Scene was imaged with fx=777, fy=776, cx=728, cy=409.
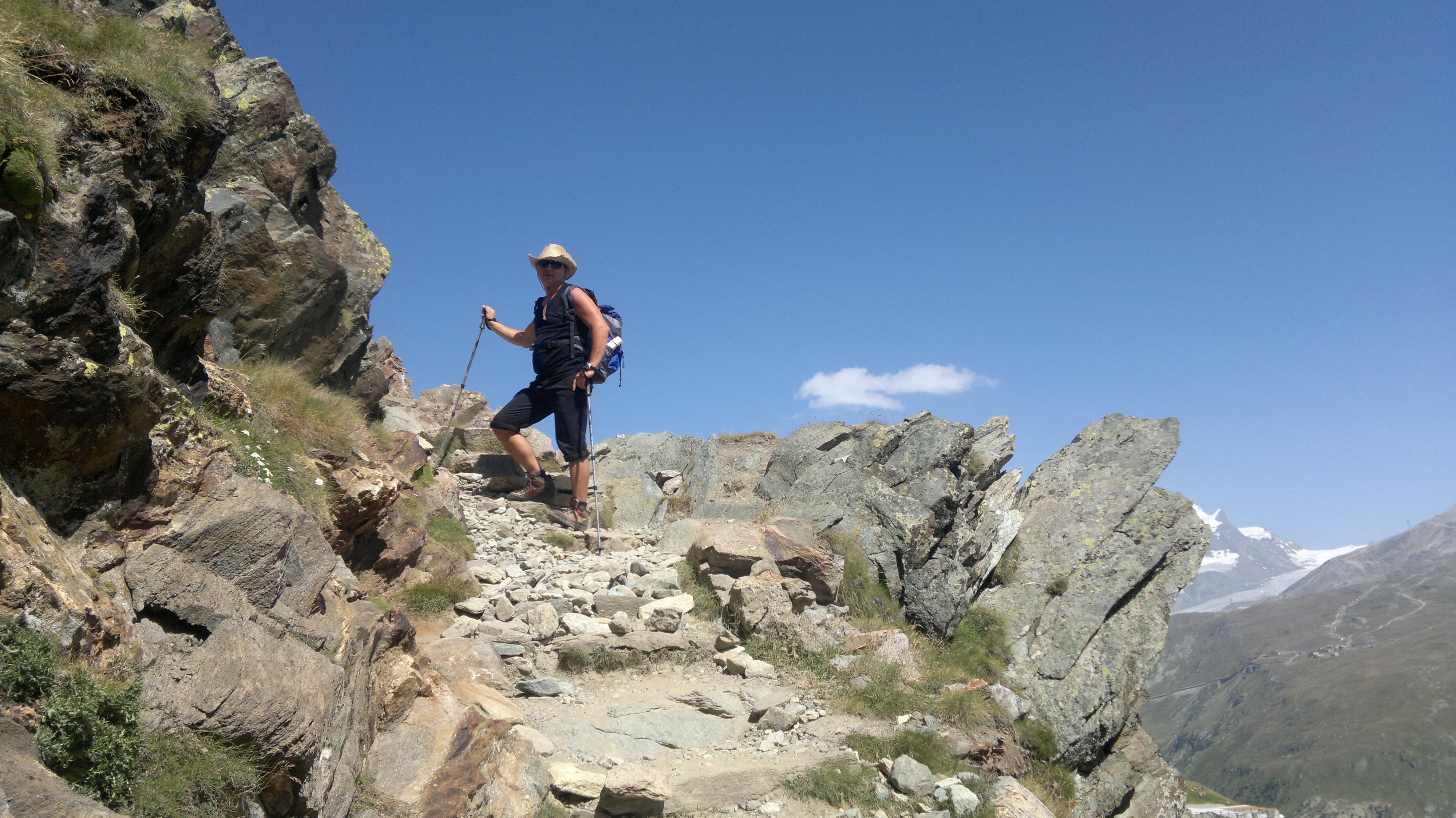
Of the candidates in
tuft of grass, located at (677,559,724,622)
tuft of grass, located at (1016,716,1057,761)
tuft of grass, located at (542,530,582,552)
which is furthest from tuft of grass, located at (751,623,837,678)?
tuft of grass, located at (542,530,582,552)

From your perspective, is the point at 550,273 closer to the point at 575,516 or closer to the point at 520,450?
the point at 520,450

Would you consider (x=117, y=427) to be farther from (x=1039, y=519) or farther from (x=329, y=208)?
(x=1039, y=519)

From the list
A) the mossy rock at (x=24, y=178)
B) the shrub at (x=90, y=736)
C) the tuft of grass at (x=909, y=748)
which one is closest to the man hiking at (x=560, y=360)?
the tuft of grass at (x=909, y=748)

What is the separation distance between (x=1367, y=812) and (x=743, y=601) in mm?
182149

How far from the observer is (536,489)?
14.2 m

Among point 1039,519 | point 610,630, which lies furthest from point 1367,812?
point 610,630

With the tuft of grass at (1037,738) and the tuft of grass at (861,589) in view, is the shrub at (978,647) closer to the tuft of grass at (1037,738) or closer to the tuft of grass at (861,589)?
the tuft of grass at (1037,738)

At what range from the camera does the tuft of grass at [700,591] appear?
10773 millimetres

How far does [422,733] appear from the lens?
5.76 metres

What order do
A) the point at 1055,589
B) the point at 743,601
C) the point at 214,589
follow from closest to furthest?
the point at 214,589
the point at 743,601
the point at 1055,589

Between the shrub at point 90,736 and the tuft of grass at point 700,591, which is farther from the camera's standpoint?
the tuft of grass at point 700,591

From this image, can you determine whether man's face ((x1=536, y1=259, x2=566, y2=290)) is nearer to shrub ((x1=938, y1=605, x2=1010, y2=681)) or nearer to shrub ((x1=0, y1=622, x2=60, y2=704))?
shrub ((x1=938, y1=605, x2=1010, y2=681))

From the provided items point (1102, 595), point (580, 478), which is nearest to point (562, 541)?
point (580, 478)

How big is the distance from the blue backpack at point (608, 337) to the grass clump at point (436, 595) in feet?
13.8
